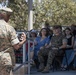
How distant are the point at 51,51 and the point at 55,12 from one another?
14729mm

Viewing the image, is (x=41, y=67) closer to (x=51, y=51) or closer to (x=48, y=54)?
Result: (x=48, y=54)

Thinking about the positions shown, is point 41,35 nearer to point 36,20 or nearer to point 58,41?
point 58,41

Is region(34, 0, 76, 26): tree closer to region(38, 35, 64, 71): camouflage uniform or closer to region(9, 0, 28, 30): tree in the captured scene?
region(9, 0, 28, 30): tree

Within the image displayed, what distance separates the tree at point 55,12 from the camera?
21.3 m

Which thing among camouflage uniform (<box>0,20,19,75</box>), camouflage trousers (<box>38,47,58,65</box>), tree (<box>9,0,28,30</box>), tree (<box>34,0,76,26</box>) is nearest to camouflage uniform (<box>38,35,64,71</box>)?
camouflage trousers (<box>38,47,58,65</box>)

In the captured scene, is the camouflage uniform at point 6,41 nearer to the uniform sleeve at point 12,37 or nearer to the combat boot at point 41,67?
the uniform sleeve at point 12,37

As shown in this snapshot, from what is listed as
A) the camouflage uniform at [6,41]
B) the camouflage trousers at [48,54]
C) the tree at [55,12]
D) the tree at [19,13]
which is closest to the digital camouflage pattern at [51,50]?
the camouflage trousers at [48,54]

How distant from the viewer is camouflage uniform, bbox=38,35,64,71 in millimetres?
7746

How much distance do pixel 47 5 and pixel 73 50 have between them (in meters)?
14.1

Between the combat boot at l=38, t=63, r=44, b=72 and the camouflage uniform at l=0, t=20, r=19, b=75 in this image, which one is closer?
the camouflage uniform at l=0, t=20, r=19, b=75

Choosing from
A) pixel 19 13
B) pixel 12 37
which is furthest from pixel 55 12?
pixel 12 37

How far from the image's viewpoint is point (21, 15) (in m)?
19.4

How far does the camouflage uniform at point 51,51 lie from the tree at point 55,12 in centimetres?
→ 1284

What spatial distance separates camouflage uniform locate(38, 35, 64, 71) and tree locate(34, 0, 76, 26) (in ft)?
42.1
